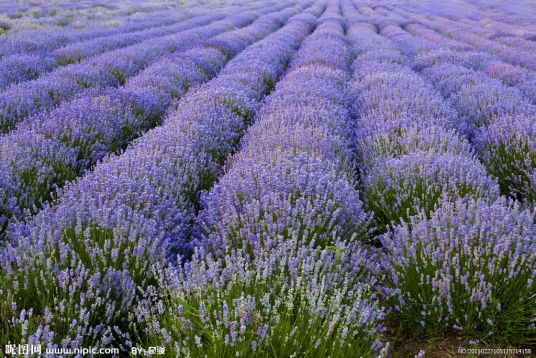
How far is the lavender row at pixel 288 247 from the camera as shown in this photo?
1.71m

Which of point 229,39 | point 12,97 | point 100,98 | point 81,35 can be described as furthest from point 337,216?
point 81,35

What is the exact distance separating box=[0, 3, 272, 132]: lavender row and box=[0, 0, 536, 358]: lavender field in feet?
0.13

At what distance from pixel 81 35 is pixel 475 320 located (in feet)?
36.5

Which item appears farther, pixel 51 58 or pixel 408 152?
pixel 51 58

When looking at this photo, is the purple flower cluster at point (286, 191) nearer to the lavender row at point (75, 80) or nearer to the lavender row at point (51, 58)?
the lavender row at point (75, 80)

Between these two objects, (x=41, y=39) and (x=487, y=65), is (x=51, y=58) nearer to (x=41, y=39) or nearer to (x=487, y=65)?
(x=41, y=39)

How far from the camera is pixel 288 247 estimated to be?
212 centimetres

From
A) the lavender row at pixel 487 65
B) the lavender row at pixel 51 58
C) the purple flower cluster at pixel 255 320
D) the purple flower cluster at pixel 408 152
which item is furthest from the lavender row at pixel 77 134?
the lavender row at pixel 487 65

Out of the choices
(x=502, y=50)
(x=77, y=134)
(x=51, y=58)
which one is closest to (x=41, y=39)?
(x=51, y=58)

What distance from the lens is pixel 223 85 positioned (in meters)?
5.92

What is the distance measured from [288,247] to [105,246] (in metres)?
0.82

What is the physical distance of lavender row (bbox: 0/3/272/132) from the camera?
484 centimetres

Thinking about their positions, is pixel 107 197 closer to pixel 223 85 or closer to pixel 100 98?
pixel 100 98

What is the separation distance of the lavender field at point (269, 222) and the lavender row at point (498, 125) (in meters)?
0.03
